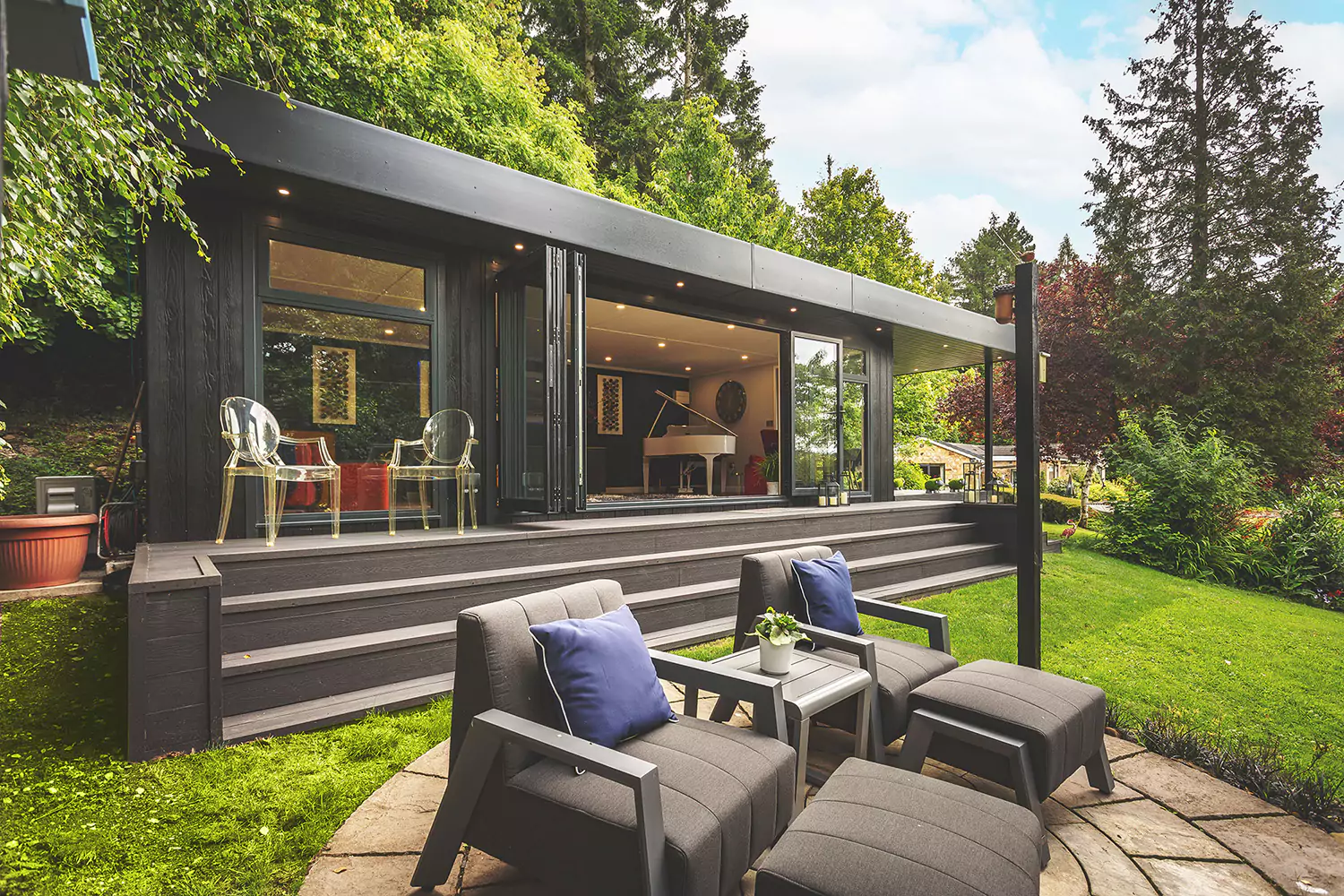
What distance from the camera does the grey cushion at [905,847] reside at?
4.88ft

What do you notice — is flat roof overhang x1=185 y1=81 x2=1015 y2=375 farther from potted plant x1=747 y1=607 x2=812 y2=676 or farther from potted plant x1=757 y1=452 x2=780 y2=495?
potted plant x1=747 y1=607 x2=812 y2=676

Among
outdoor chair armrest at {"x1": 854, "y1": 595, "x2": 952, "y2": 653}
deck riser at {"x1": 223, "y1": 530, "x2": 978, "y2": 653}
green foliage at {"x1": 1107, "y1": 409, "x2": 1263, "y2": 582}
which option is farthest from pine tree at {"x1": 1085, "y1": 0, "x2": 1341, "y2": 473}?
outdoor chair armrest at {"x1": 854, "y1": 595, "x2": 952, "y2": 653}

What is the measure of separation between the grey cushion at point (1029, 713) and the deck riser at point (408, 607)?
2578 mm

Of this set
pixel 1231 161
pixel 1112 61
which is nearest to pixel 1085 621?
pixel 1231 161

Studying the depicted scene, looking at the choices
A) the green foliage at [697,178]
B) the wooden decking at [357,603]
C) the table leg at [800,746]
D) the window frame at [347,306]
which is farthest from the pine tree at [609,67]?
the table leg at [800,746]

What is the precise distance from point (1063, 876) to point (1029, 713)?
0.51 meters

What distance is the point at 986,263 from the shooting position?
2820 centimetres

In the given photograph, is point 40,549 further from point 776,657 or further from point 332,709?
point 776,657

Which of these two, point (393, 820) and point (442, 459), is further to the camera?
point (442, 459)

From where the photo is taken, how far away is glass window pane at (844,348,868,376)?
29.8ft

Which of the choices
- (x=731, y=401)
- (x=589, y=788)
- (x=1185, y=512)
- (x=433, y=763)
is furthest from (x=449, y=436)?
(x=1185, y=512)

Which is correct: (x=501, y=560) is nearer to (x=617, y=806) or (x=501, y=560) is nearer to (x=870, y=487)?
(x=617, y=806)

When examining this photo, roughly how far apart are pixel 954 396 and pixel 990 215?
18.4 metres

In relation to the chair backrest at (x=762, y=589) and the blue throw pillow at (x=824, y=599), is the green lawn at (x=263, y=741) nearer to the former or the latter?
the chair backrest at (x=762, y=589)
